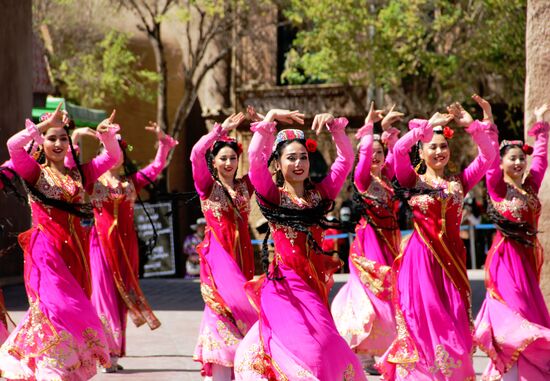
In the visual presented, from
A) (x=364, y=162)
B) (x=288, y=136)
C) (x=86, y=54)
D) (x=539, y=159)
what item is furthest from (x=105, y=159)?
(x=86, y=54)

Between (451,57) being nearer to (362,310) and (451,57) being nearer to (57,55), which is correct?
(57,55)

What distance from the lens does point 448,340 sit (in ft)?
25.0

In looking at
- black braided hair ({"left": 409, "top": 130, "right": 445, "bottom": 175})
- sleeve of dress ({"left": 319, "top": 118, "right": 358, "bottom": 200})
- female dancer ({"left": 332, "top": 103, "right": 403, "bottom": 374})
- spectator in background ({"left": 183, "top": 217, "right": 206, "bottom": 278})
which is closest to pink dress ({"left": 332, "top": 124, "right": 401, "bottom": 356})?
female dancer ({"left": 332, "top": 103, "right": 403, "bottom": 374})

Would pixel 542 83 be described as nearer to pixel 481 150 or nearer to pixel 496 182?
pixel 496 182

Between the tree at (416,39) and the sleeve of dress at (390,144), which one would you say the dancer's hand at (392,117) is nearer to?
the sleeve of dress at (390,144)

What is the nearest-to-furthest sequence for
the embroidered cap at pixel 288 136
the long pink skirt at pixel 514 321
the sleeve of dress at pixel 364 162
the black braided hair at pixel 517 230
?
1. the embroidered cap at pixel 288 136
2. the long pink skirt at pixel 514 321
3. the black braided hair at pixel 517 230
4. the sleeve of dress at pixel 364 162

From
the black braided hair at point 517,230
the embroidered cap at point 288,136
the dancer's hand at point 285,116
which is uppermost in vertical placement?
the dancer's hand at point 285,116

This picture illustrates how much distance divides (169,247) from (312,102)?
38.2 ft

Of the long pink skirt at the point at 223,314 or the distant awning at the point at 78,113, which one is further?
the distant awning at the point at 78,113

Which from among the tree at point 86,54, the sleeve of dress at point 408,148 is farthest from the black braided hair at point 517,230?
the tree at point 86,54

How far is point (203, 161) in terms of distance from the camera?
8.84m

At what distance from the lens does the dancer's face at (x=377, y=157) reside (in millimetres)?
10492

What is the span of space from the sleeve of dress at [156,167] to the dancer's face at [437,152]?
2767 millimetres

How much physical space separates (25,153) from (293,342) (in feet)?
7.95
